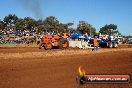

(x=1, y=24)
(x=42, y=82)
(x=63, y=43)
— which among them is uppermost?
(x=1, y=24)

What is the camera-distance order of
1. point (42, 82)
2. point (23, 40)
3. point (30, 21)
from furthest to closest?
1. point (30, 21)
2. point (23, 40)
3. point (42, 82)

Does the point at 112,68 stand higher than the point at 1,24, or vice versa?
the point at 1,24

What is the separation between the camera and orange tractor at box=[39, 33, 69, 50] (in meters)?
30.6

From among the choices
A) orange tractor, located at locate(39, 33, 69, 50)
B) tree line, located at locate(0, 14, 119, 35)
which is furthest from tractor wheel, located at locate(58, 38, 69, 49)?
tree line, located at locate(0, 14, 119, 35)

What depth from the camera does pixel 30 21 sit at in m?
73.0

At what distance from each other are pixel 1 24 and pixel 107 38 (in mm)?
43742

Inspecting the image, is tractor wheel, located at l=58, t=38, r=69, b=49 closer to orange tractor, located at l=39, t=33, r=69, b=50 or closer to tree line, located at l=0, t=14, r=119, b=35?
orange tractor, located at l=39, t=33, r=69, b=50

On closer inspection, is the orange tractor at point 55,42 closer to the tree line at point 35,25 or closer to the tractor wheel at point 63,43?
the tractor wheel at point 63,43

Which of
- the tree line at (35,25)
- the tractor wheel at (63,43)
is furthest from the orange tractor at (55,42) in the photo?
the tree line at (35,25)

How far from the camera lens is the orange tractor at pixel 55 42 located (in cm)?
3061

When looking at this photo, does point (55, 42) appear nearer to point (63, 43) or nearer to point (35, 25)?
point (63, 43)

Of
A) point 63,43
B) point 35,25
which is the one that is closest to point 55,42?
point 63,43

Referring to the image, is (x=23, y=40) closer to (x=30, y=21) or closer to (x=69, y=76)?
(x=30, y=21)

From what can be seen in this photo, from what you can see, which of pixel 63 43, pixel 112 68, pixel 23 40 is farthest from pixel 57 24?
pixel 112 68
